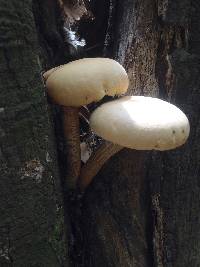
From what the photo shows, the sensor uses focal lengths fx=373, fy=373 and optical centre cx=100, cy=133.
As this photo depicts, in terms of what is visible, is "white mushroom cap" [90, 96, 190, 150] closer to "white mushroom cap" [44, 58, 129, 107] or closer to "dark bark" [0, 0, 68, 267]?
"white mushroom cap" [44, 58, 129, 107]

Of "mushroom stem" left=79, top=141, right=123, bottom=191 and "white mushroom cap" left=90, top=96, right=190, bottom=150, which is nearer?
"white mushroom cap" left=90, top=96, right=190, bottom=150

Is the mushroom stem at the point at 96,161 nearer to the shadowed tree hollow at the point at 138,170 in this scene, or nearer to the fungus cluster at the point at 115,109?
the shadowed tree hollow at the point at 138,170

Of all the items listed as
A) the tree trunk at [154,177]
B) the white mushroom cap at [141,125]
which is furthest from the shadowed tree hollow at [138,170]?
the white mushroom cap at [141,125]

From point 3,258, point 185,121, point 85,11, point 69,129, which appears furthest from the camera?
point 85,11

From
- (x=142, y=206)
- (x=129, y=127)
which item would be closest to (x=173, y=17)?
(x=129, y=127)

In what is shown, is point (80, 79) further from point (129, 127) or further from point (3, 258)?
point (3, 258)

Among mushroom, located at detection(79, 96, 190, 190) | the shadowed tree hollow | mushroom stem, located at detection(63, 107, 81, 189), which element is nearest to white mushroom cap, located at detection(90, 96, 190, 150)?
mushroom, located at detection(79, 96, 190, 190)
